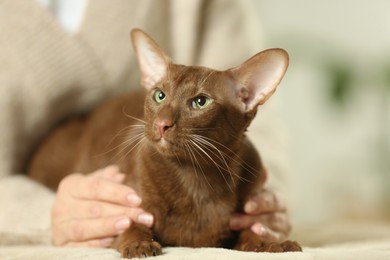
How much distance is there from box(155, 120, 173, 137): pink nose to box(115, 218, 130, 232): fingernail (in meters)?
0.23

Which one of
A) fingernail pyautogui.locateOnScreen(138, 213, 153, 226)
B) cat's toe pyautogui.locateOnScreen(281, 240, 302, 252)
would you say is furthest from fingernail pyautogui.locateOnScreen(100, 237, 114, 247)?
cat's toe pyautogui.locateOnScreen(281, 240, 302, 252)

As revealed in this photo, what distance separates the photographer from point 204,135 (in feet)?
3.51

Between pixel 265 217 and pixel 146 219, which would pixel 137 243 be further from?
pixel 265 217

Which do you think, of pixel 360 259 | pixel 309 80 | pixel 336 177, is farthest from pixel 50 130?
pixel 336 177

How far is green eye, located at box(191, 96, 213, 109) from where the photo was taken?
1.08 m

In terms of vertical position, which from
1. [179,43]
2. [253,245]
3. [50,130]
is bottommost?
[253,245]

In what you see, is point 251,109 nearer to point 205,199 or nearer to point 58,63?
point 205,199

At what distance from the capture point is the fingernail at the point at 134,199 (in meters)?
1.17

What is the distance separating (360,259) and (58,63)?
3.57ft

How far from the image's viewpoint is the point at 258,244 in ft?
3.58

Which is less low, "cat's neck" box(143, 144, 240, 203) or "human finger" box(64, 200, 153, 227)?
"cat's neck" box(143, 144, 240, 203)

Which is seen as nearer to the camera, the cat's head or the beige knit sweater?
the cat's head

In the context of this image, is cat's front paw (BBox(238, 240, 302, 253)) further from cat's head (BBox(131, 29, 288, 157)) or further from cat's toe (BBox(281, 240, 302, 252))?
cat's head (BBox(131, 29, 288, 157))

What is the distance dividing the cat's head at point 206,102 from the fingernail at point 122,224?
0.18 metres
